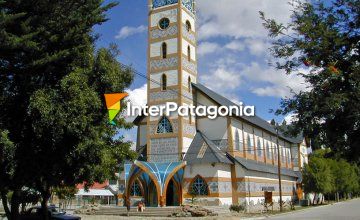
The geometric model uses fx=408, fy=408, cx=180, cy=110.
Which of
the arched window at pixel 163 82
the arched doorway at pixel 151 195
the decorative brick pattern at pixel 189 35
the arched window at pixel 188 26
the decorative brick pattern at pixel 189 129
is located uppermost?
the arched window at pixel 188 26

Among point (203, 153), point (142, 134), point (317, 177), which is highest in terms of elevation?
point (142, 134)

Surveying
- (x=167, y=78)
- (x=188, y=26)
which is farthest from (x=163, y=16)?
(x=167, y=78)

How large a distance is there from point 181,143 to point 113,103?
2359cm

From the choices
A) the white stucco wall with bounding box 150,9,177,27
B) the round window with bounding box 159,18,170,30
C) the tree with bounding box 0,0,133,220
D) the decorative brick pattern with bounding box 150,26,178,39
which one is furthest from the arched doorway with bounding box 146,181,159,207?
the tree with bounding box 0,0,133,220

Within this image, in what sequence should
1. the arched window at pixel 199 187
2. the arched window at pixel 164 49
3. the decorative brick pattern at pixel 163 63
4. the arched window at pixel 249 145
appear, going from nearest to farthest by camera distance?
1. the arched window at pixel 199 187
2. the decorative brick pattern at pixel 163 63
3. the arched window at pixel 164 49
4. the arched window at pixel 249 145

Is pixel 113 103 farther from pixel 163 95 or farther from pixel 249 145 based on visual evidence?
pixel 249 145

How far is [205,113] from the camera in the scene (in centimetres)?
4281

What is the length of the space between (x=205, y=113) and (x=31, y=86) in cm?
2893

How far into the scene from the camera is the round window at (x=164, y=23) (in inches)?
1673

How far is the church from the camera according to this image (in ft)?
125

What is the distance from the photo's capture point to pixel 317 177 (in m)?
54.7

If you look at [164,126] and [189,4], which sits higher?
[189,4]

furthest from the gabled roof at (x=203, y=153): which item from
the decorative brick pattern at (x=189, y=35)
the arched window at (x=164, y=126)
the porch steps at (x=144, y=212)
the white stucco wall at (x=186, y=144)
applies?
the decorative brick pattern at (x=189, y=35)

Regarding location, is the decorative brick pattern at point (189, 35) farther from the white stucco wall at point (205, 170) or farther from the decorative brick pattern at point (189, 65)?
the white stucco wall at point (205, 170)
